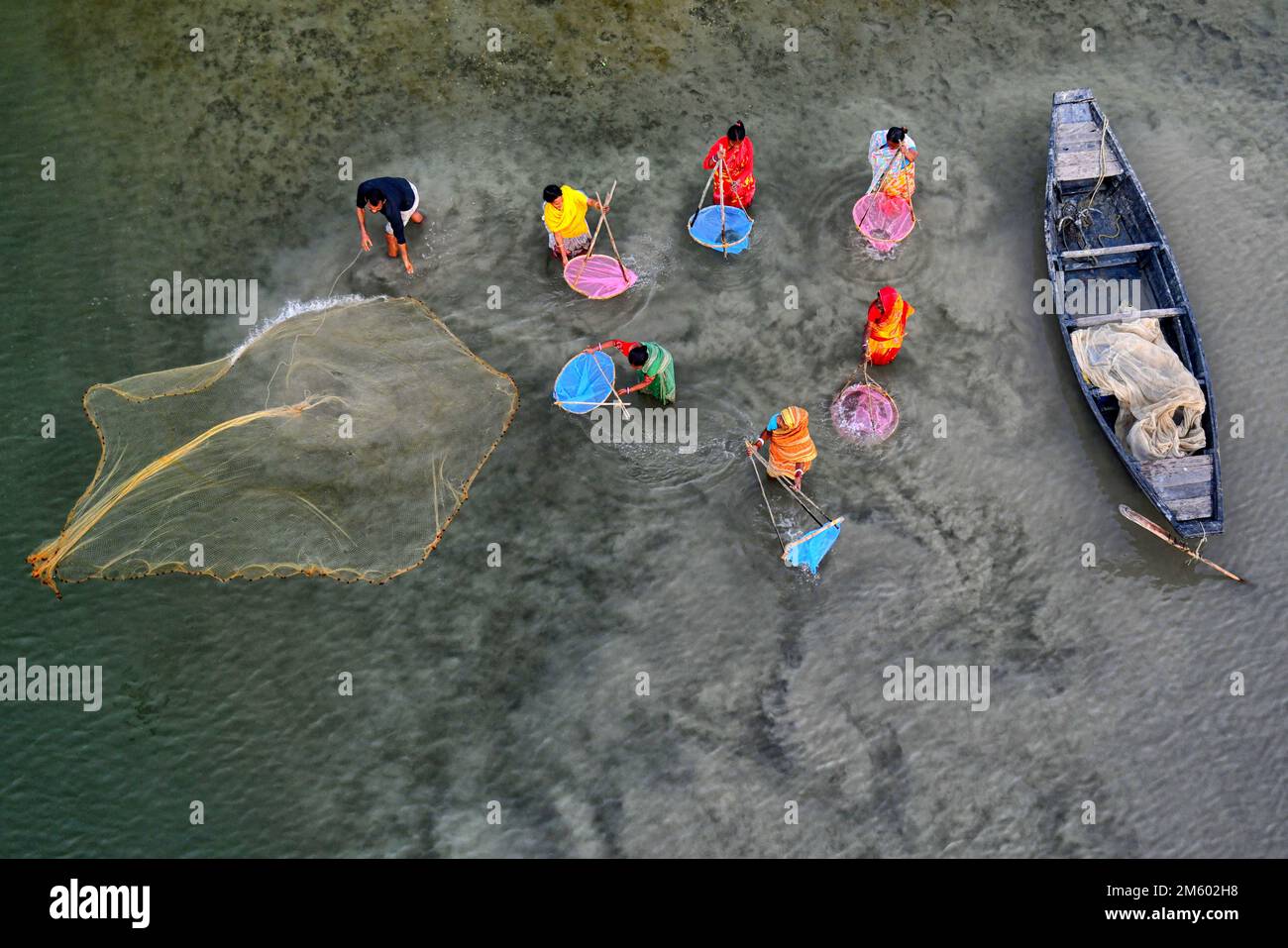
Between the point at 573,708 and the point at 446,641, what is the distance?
155cm

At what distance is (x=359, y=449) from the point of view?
1154 centimetres

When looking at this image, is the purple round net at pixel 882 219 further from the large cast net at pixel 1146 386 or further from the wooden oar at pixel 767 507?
the wooden oar at pixel 767 507

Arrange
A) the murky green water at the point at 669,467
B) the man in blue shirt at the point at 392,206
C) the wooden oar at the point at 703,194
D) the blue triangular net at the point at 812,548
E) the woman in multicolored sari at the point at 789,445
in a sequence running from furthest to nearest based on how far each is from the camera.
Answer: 1. the wooden oar at the point at 703,194
2. the man in blue shirt at the point at 392,206
3. the blue triangular net at the point at 812,548
4. the woman in multicolored sari at the point at 789,445
5. the murky green water at the point at 669,467

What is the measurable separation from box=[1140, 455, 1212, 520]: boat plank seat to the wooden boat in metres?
0.01

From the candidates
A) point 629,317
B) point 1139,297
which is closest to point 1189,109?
point 1139,297

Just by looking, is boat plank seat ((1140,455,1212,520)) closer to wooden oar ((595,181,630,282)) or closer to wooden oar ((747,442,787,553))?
wooden oar ((747,442,787,553))

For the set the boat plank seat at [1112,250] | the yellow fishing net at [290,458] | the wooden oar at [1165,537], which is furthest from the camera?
the boat plank seat at [1112,250]

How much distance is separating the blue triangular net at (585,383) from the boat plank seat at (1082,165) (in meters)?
6.13

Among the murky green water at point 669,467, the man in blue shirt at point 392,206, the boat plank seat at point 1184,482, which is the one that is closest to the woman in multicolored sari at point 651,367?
the murky green water at point 669,467

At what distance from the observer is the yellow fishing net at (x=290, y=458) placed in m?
11.0

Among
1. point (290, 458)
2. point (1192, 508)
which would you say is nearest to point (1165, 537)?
point (1192, 508)

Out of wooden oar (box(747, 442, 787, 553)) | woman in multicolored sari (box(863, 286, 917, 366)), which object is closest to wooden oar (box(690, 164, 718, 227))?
woman in multicolored sari (box(863, 286, 917, 366))

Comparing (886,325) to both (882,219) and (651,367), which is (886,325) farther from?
(651,367)

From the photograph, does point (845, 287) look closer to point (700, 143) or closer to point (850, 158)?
point (850, 158)
